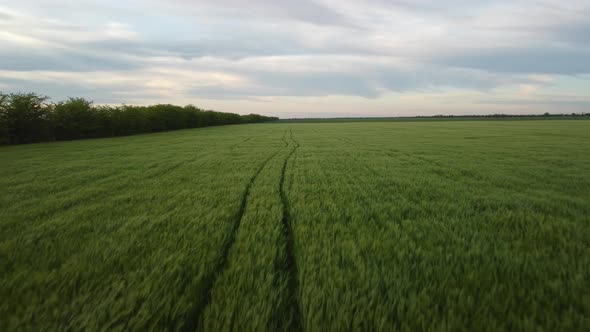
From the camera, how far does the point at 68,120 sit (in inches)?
1053

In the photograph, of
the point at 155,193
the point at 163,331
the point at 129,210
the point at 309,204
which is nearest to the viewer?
the point at 163,331

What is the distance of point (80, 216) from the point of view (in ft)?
11.0

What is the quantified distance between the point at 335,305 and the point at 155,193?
435 cm

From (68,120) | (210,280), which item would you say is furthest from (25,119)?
(210,280)

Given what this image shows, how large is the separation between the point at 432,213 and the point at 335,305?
8.44ft

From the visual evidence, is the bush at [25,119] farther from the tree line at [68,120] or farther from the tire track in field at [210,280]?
the tire track in field at [210,280]

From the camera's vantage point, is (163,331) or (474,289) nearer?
(163,331)

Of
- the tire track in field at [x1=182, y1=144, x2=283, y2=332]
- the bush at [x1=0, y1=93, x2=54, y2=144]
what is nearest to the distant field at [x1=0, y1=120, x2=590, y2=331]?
the tire track in field at [x1=182, y1=144, x2=283, y2=332]

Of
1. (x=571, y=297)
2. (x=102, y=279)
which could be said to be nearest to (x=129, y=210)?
(x=102, y=279)

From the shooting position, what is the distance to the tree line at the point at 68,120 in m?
22.0

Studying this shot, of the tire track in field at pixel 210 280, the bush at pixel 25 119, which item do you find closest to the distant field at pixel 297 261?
the tire track in field at pixel 210 280

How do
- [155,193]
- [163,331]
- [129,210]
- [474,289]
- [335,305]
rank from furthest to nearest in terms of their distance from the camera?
[155,193]
[129,210]
[474,289]
[335,305]
[163,331]

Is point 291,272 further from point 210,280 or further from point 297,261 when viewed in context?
point 210,280

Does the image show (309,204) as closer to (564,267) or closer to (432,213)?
(432,213)
